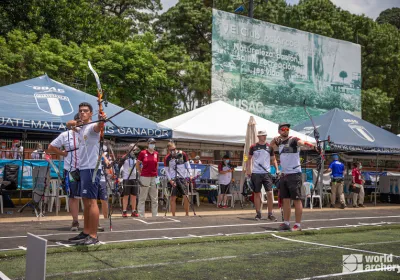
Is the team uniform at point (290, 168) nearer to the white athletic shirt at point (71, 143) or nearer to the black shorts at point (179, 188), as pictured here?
the black shorts at point (179, 188)

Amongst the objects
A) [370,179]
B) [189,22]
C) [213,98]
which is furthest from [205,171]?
[189,22]

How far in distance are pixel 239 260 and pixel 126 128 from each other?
7183mm

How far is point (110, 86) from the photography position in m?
24.2

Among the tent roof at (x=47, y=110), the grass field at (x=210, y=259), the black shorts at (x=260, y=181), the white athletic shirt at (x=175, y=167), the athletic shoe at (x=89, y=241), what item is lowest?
the grass field at (x=210, y=259)

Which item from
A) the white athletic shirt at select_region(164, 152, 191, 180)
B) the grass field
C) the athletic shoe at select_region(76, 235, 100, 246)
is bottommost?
the grass field

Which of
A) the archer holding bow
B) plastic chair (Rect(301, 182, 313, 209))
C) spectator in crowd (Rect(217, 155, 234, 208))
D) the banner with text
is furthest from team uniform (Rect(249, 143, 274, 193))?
the banner with text

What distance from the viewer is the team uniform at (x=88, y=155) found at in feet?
22.2

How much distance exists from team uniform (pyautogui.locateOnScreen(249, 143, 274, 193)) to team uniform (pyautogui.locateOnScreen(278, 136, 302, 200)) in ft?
6.81

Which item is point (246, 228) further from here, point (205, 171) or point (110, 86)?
point (110, 86)

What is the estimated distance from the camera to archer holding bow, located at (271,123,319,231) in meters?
9.08

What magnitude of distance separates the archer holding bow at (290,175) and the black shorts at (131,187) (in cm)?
441

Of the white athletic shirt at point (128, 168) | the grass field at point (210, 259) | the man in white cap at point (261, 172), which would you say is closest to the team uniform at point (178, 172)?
the white athletic shirt at point (128, 168)

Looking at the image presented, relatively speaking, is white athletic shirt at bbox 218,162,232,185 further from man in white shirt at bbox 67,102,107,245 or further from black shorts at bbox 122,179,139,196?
man in white shirt at bbox 67,102,107,245

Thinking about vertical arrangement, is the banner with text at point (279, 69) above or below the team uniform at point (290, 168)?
above
